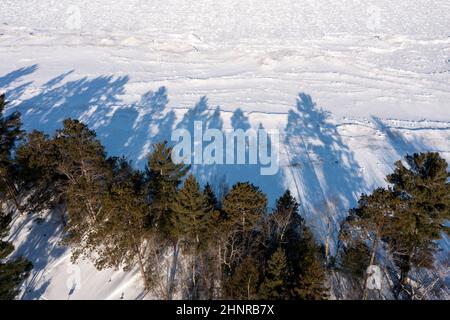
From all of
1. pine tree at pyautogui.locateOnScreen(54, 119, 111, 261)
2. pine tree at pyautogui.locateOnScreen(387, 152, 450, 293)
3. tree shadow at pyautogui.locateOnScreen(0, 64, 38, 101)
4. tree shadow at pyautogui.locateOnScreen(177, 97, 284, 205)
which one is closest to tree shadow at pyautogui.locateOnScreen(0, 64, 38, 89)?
tree shadow at pyautogui.locateOnScreen(0, 64, 38, 101)

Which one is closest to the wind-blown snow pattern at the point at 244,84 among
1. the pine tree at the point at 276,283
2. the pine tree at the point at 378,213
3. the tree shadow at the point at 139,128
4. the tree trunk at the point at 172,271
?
the tree shadow at the point at 139,128

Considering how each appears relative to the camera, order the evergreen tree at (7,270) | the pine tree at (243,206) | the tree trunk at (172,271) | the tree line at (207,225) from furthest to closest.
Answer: the tree trunk at (172,271), the pine tree at (243,206), the evergreen tree at (7,270), the tree line at (207,225)

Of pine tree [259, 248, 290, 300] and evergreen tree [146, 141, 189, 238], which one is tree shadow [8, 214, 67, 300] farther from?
pine tree [259, 248, 290, 300]

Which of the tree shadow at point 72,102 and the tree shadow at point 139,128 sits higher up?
the tree shadow at point 139,128

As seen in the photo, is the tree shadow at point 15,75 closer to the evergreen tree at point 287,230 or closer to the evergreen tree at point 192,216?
Answer: the evergreen tree at point 192,216
